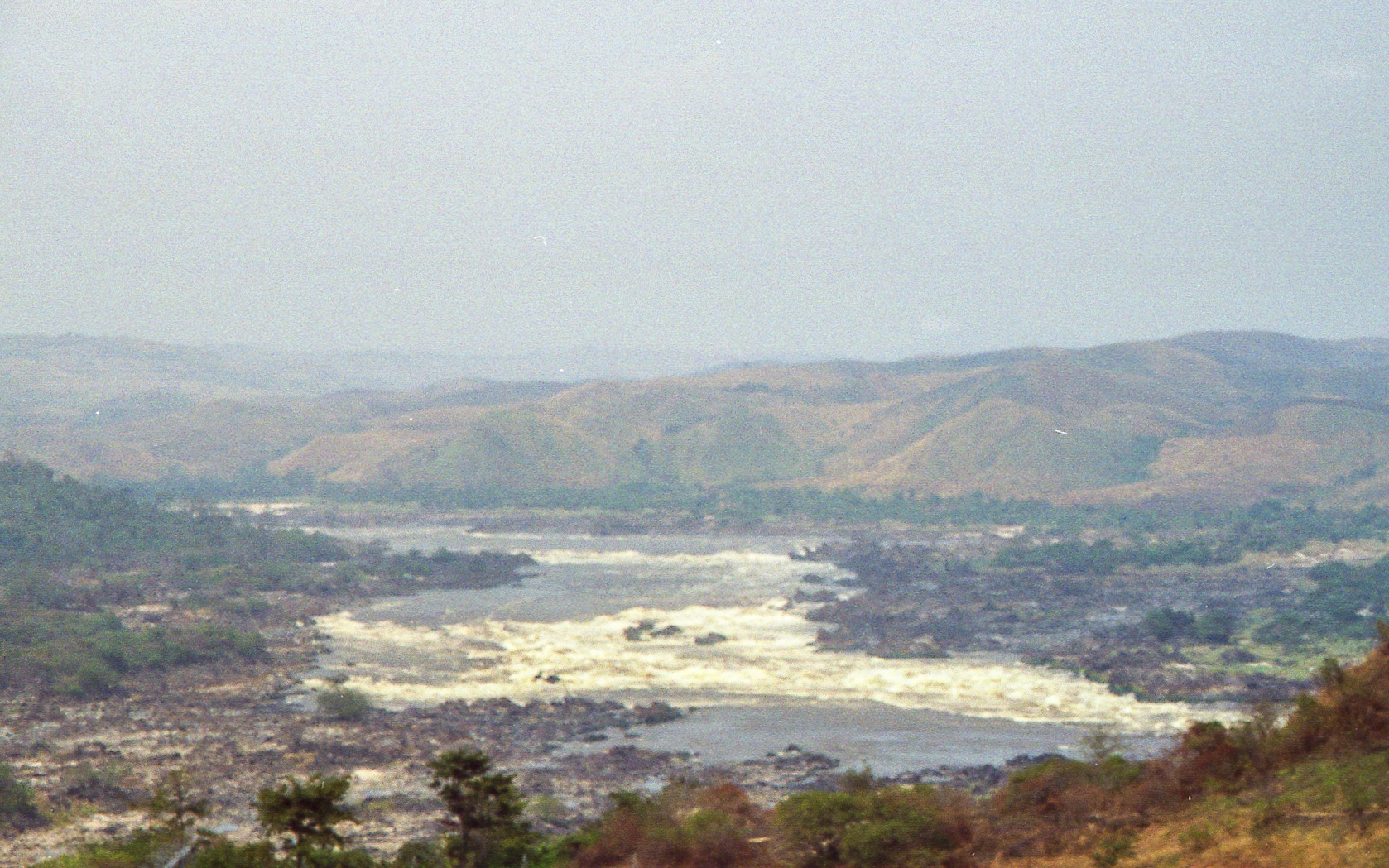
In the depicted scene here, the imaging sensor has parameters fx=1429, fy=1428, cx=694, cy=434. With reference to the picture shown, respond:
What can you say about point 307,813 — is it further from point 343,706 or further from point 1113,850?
point 343,706

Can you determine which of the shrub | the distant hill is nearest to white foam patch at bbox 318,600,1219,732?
the shrub

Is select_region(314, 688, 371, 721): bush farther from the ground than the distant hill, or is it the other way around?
the distant hill

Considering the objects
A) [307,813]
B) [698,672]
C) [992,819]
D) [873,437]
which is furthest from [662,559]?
[873,437]

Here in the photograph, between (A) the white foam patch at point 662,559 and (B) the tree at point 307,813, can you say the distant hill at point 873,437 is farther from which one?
(B) the tree at point 307,813

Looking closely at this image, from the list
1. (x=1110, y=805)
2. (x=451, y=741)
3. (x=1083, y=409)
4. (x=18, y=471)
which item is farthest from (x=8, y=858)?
(x=1083, y=409)

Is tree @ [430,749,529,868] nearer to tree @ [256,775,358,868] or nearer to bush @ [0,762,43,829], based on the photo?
tree @ [256,775,358,868]

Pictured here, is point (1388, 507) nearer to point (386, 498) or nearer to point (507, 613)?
point (507, 613)
